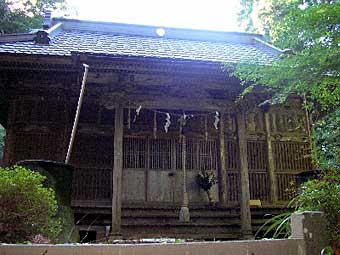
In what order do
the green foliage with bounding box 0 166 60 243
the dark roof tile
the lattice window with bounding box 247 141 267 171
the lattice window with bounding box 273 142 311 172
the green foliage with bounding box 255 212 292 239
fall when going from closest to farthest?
the green foliage with bounding box 0 166 60 243, the green foliage with bounding box 255 212 292 239, the dark roof tile, the lattice window with bounding box 247 141 267 171, the lattice window with bounding box 273 142 311 172

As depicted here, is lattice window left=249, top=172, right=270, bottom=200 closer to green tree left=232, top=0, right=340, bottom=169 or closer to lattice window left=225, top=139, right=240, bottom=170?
lattice window left=225, top=139, right=240, bottom=170

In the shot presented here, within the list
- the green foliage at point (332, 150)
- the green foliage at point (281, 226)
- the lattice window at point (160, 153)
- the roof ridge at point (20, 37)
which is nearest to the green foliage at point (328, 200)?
the green foliage at point (281, 226)

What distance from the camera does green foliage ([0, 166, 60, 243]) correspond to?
4.54 metres

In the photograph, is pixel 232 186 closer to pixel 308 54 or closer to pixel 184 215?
pixel 184 215

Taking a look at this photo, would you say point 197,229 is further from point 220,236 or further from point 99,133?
point 99,133

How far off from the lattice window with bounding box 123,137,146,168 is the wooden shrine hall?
1.0 inches

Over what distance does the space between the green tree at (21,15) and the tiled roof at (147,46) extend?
21.1ft

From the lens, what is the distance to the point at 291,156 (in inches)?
427

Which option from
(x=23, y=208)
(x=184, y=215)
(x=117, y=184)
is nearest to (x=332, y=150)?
(x=184, y=215)

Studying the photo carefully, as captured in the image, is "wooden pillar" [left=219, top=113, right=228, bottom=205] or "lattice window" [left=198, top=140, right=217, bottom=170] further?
"lattice window" [left=198, top=140, right=217, bottom=170]

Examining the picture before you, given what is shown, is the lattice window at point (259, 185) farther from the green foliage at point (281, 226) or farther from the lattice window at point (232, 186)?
the green foliage at point (281, 226)

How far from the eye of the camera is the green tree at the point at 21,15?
18.0 meters

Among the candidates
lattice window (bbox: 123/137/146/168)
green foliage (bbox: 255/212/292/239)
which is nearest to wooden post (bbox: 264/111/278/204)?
lattice window (bbox: 123/137/146/168)

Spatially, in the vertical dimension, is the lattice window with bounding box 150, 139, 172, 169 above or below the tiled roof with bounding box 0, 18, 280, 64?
below
